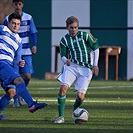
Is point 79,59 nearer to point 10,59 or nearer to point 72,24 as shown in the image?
point 72,24

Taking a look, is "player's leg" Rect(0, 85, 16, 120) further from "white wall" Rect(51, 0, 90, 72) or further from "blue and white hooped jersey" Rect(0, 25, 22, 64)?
"white wall" Rect(51, 0, 90, 72)

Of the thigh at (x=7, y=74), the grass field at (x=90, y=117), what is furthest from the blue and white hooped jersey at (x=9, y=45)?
the grass field at (x=90, y=117)

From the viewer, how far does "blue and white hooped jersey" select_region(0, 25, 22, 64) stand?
9.90 m

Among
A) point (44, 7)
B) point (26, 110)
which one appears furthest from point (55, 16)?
point (26, 110)

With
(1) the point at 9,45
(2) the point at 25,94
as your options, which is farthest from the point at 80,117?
(1) the point at 9,45

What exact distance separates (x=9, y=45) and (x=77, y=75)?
37.9 inches

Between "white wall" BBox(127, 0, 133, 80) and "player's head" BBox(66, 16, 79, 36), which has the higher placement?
"player's head" BBox(66, 16, 79, 36)

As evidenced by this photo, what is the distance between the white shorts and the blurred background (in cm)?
1399

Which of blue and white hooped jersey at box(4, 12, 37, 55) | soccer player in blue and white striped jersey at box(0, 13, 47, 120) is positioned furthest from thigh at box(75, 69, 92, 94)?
blue and white hooped jersey at box(4, 12, 37, 55)

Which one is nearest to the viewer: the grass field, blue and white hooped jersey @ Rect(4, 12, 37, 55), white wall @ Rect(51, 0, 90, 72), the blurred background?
the grass field

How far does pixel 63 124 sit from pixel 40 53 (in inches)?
600

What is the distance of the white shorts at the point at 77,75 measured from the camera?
33.2 feet

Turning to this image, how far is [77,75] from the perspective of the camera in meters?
10.2

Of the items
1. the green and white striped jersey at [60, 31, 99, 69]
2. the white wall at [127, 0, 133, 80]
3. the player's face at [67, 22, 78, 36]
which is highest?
the player's face at [67, 22, 78, 36]
